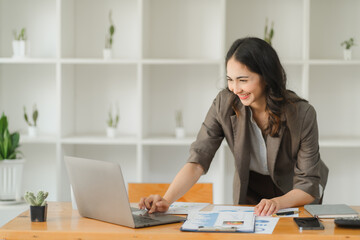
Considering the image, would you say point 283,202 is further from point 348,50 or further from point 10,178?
point 10,178

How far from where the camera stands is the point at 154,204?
90.3 inches

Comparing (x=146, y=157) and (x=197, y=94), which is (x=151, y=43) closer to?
(x=197, y=94)

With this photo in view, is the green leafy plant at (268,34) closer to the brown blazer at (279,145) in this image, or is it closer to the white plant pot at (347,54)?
the white plant pot at (347,54)

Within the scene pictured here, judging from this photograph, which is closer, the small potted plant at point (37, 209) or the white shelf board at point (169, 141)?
the small potted plant at point (37, 209)

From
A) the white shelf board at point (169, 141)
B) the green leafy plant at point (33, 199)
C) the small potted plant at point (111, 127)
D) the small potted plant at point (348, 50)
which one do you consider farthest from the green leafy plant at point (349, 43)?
the green leafy plant at point (33, 199)

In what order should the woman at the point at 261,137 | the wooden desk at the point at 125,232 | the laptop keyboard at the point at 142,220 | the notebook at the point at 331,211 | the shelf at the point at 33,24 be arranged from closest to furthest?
the wooden desk at the point at 125,232, the laptop keyboard at the point at 142,220, the notebook at the point at 331,211, the woman at the point at 261,137, the shelf at the point at 33,24

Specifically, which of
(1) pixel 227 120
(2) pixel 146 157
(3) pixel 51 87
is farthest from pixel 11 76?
(1) pixel 227 120

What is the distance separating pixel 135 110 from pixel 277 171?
6.03 ft

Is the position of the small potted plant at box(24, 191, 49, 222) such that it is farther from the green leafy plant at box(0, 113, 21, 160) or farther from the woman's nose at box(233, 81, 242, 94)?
the green leafy plant at box(0, 113, 21, 160)

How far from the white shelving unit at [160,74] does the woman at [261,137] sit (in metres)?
1.42

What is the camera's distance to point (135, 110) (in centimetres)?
432

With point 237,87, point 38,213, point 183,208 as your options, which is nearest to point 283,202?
point 183,208

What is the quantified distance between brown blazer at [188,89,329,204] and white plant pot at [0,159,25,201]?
5.39 feet

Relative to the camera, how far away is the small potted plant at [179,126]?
13.3ft
